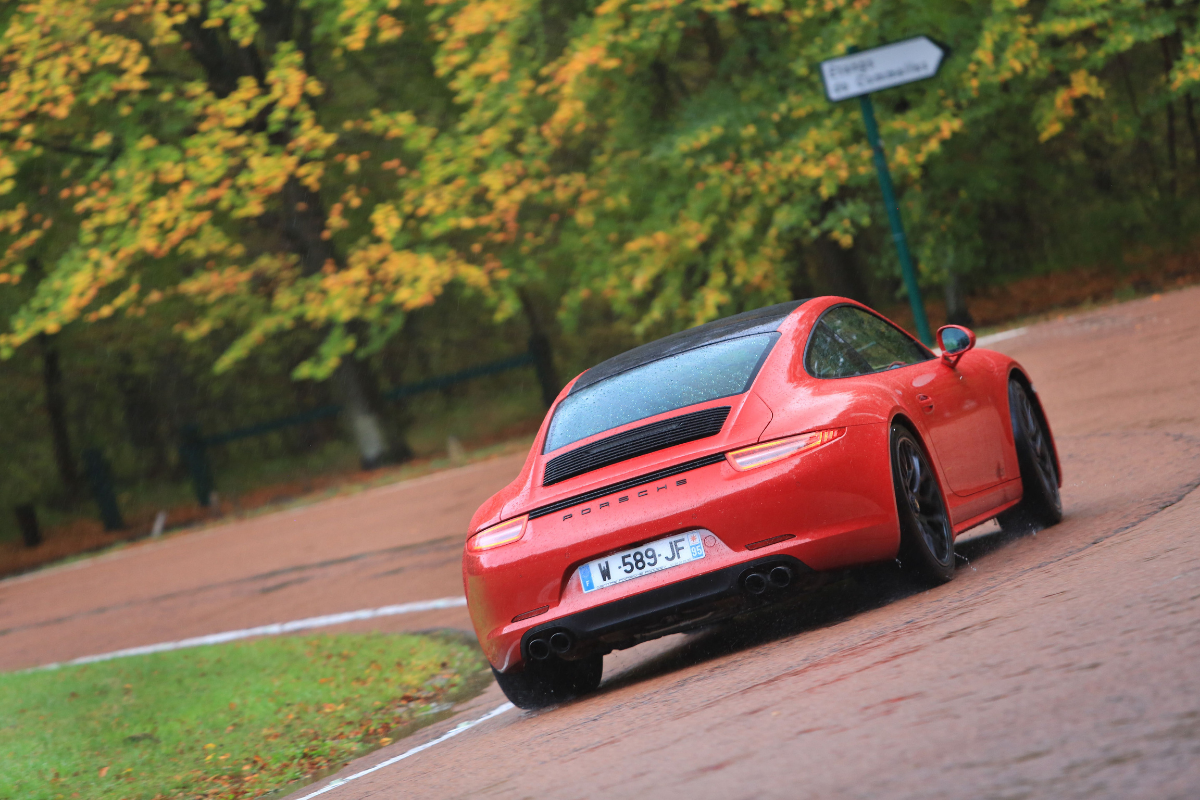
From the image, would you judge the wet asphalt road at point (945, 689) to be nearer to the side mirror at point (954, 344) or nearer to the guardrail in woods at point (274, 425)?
the side mirror at point (954, 344)

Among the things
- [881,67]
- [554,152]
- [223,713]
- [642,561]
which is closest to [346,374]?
[554,152]

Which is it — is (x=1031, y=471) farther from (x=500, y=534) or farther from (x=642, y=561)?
(x=500, y=534)

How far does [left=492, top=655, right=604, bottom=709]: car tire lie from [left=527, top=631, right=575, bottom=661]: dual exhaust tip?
0.16 metres

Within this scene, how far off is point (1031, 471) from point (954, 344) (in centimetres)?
86

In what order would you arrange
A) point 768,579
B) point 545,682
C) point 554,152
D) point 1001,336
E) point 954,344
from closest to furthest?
point 768,579 → point 545,682 → point 954,344 → point 1001,336 → point 554,152

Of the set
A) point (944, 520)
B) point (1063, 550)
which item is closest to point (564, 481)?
point (944, 520)

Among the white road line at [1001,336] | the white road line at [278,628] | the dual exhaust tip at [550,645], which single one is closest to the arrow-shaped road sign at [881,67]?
the white road line at [278,628]

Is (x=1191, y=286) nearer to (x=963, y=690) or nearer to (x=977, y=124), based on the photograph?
(x=977, y=124)

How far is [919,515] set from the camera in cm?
639

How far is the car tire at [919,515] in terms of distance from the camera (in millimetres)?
6176

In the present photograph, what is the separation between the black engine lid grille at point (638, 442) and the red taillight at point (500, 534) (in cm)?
23

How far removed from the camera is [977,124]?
25.4m

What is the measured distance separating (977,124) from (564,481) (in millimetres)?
20742

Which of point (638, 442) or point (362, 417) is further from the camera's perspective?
point (362, 417)
